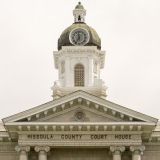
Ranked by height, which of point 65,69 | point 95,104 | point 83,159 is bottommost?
point 83,159

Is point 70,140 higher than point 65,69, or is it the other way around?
point 65,69

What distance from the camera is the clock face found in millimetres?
59281

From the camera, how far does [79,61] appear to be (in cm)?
5859

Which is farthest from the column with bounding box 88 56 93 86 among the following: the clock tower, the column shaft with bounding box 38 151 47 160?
the column shaft with bounding box 38 151 47 160

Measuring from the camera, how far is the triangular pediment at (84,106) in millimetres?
45281

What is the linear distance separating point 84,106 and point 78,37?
578 inches

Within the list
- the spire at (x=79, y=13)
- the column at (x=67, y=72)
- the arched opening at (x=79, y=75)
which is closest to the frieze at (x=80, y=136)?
the column at (x=67, y=72)

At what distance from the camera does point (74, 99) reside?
45875 mm

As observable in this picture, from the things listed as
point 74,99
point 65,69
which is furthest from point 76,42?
point 74,99

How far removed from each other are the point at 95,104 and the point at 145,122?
145 inches

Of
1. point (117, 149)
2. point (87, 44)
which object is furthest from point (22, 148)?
point (87, 44)

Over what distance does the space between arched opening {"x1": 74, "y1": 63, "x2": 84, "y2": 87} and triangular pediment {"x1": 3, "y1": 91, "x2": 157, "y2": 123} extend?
449 inches

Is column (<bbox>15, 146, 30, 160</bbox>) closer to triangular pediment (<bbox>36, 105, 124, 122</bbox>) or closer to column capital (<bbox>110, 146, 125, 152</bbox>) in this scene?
triangular pediment (<bbox>36, 105, 124, 122</bbox>)

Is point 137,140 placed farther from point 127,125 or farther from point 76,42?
point 76,42
